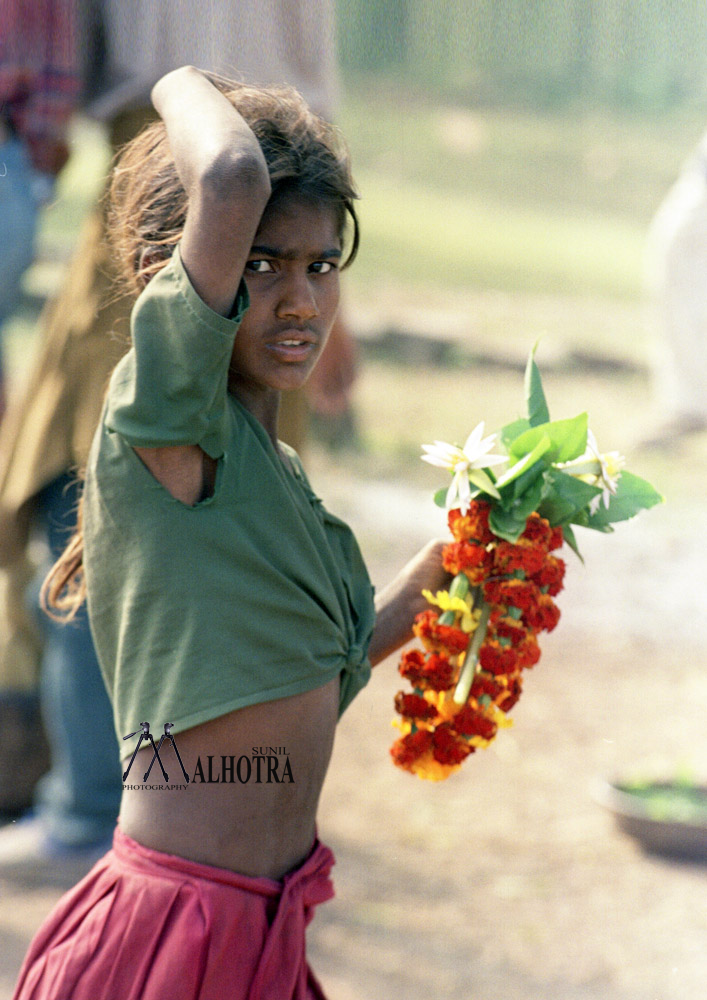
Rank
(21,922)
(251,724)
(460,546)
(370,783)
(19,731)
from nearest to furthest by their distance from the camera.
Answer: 1. (251,724)
2. (460,546)
3. (21,922)
4. (19,731)
5. (370,783)

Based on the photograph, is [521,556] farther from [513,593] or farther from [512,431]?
[512,431]

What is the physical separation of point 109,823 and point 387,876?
68cm

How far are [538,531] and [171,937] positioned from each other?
2.28 feet

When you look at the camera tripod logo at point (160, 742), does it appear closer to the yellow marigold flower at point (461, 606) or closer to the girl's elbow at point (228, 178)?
the yellow marigold flower at point (461, 606)

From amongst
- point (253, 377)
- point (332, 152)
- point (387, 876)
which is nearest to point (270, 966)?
point (253, 377)

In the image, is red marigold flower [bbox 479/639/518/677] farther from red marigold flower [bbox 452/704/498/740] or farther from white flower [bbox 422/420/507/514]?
white flower [bbox 422/420/507/514]

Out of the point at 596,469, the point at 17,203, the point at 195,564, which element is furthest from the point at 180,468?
the point at 17,203

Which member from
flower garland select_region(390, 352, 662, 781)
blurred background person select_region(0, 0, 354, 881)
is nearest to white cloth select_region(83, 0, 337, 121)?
blurred background person select_region(0, 0, 354, 881)

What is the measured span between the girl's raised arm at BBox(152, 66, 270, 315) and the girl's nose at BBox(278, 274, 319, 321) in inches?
5.2

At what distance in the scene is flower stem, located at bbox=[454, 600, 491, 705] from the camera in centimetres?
161

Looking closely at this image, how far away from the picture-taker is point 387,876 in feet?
9.81

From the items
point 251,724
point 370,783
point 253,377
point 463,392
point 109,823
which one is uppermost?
point 253,377

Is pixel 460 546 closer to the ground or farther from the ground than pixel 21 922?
farther from the ground

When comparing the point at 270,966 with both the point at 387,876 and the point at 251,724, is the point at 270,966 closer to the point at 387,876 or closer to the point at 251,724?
the point at 251,724
